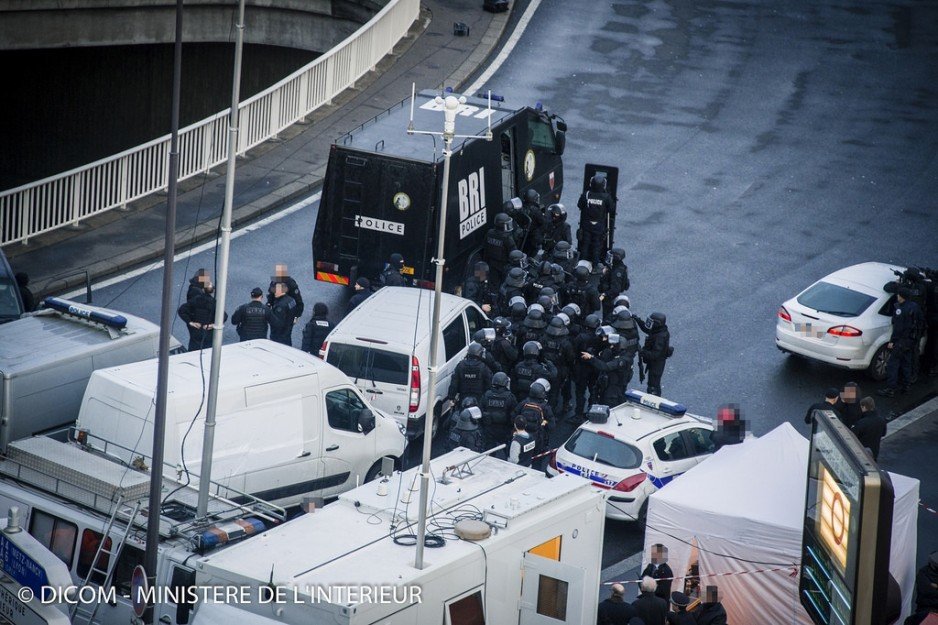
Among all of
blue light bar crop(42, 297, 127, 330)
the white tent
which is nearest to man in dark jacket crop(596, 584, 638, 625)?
the white tent

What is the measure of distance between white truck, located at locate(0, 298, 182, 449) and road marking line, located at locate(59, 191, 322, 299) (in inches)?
194

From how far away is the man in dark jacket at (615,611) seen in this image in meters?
12.6

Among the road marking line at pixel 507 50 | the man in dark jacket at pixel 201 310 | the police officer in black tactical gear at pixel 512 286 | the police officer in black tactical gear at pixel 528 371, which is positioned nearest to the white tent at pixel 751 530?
the police officer in black tactical gear at pixel 528 371

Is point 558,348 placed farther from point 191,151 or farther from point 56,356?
point 191,151

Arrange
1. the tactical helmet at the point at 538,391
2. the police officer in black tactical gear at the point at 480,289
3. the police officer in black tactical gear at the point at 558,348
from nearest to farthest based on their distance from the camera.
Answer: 1. the tactical helmet at the point at 538,391
2. the police officer in black tactical gear at the point at 558,348
3. the police officer in black tactical gear at the point at 480,289

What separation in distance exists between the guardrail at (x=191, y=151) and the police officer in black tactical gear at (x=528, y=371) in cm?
969

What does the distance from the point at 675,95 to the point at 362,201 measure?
12.7m

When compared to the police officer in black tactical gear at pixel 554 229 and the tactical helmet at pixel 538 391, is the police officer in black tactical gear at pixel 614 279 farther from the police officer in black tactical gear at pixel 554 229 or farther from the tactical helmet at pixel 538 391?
the tactical helmet at pixel 538 391

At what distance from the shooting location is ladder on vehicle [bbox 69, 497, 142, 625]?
12.0m

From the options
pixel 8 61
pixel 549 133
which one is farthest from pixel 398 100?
pixel 8 61

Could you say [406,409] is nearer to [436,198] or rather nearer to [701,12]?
[436,198]

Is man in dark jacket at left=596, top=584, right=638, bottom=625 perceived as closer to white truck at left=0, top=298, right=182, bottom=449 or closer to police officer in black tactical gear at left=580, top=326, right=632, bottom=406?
police officer in black tactical gear at left=580, top=326, right=632, bottom=406

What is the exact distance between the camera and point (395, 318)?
17391 millimetres

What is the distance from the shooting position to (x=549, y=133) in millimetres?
23359
